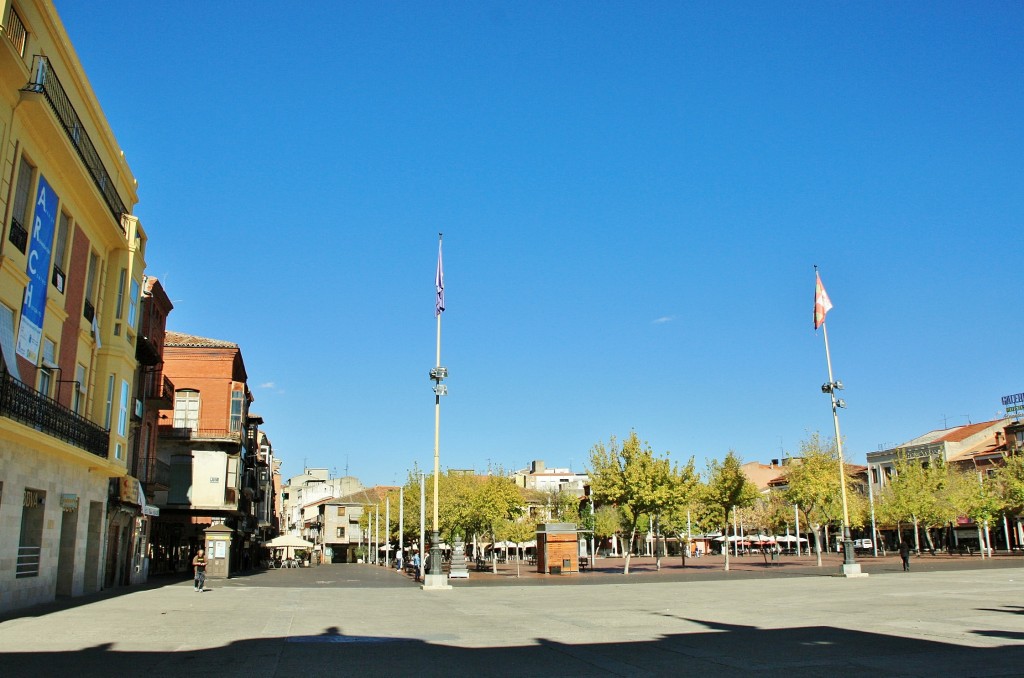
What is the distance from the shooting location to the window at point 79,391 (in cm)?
2554

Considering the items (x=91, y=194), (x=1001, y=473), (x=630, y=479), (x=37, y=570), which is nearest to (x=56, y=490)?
(x=37, y=570)

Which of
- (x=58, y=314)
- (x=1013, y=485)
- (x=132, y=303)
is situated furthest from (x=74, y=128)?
(x=1013, y=485)

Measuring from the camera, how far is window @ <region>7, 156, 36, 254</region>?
65.4 ft

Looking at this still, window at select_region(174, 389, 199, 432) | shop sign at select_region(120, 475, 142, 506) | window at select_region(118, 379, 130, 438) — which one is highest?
window at select_region(174, 389, 199, 432)

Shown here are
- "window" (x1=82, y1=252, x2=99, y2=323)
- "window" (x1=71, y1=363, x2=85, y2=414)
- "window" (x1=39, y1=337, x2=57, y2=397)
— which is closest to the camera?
"window" (x1=39, y1=337, x2=57, y2=397)

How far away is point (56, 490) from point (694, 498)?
3536 cm

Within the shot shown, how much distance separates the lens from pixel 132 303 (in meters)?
31.2

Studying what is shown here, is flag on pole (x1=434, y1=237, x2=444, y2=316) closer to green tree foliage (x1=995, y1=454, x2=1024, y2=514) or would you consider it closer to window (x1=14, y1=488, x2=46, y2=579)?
window (x1=14, y1=488, x2=46, y2=579)

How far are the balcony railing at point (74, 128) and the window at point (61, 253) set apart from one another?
152cm

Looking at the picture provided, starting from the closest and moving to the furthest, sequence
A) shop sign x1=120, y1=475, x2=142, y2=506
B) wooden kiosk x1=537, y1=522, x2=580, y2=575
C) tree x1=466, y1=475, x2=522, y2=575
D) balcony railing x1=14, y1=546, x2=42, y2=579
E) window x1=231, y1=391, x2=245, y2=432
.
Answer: balcony railing x1=14, y1=546, x2=42, y2=579 → shop sign x1=120, y1=475, x2=142, y2=506 → wooden kiosk x1=537, y1=522, x2=580, y2=575 → window x1=231, y1=391, x2=245, y2=432 → tree x1=466, y1=475, x2=522, y2=575

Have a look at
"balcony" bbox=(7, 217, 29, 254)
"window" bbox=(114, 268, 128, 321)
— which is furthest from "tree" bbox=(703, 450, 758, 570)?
"balcony" bbox=(7, 217, 29, 254)

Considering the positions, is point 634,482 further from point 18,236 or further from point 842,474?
point 18,236

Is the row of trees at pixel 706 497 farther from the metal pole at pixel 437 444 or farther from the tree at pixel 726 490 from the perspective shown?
the metal pole at pixel 437 444

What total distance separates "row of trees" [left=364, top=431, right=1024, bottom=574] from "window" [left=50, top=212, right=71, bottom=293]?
30654mm
